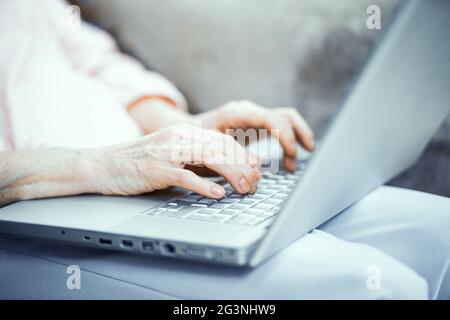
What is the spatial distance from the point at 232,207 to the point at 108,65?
693mm

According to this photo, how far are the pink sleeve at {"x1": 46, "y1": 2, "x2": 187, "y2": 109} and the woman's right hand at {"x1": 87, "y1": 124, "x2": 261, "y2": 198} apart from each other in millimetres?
399

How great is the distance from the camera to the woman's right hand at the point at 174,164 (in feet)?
2.06

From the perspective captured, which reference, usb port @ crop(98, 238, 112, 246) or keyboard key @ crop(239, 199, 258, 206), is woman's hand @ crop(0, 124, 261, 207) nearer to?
keyboard key @ crop(239, 199, 258, 206)

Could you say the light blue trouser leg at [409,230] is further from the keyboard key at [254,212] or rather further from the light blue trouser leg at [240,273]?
the keyboard key at [254,212]

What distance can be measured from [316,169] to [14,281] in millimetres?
402

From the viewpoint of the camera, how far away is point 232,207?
1.97ft

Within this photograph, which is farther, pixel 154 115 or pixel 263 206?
pixel 154 115

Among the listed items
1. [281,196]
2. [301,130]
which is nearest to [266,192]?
[281,196]

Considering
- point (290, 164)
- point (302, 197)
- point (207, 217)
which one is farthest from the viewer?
point (290, 164)

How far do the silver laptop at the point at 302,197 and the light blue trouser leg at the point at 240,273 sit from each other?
31 mm

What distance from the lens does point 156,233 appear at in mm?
510

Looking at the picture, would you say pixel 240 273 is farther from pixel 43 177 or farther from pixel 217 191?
pixel 43 177

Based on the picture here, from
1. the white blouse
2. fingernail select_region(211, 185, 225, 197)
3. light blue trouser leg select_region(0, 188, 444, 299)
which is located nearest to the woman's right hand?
fingernail select_region(211, 185, 225, 197)

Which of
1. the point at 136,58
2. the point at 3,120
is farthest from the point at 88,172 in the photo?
the point at 136,58
